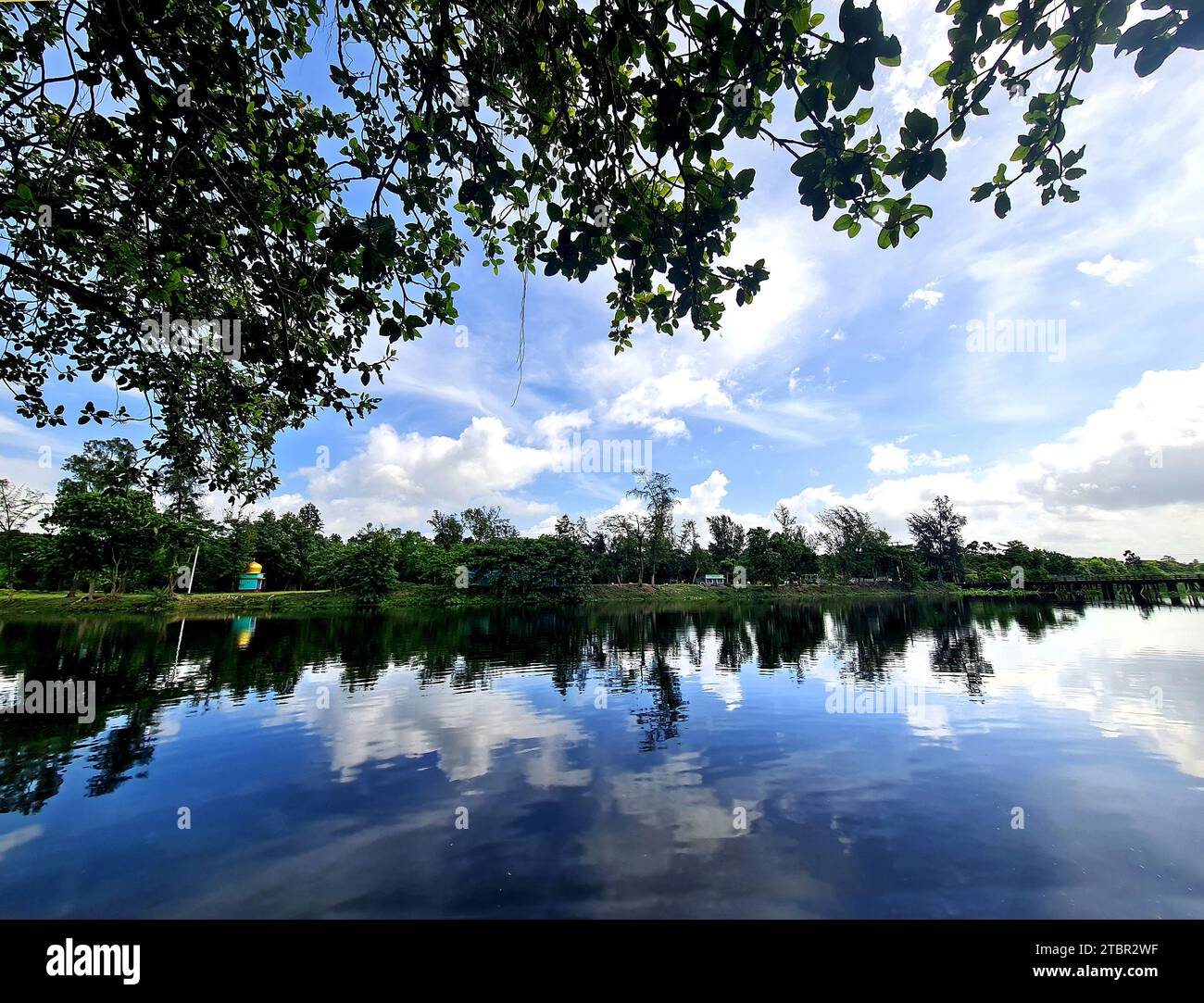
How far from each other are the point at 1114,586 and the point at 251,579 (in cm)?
14959

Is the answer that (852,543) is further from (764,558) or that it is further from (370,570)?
(370,570)

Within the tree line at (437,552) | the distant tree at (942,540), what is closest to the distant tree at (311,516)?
the tree line at (437,552)

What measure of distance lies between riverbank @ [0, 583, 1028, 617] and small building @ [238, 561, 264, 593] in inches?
183

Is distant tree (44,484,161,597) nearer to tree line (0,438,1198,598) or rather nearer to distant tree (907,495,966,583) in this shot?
tree line (0,438,1198,598)

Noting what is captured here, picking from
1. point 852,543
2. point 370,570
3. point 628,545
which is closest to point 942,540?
point 852,543

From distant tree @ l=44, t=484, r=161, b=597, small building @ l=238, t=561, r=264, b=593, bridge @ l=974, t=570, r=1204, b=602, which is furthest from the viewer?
bridge @ l=974, t=570, r=1204, b=602

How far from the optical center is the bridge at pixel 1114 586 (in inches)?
3175

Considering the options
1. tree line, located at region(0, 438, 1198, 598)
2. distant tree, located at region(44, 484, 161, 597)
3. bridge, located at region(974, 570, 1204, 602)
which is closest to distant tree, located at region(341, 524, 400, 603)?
tree line, located at region(0, 438, 1198, 598)

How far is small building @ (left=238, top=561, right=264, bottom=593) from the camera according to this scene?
6731 centimetres

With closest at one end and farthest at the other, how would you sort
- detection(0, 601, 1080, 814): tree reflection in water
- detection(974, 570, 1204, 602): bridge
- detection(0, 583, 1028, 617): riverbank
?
detection(0, 601, 1080, 814): tree reflection in water, detection(0, 583, 1028, 617): riverbank, detection(974, 570, 1204, 602): bridge

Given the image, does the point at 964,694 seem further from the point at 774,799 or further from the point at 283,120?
the point at 283,120

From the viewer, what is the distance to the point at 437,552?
78.4 m

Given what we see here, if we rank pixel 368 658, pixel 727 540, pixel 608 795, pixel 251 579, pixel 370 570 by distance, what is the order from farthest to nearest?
pixel 727 540 → pixel 251 579 → pixel 370 570 → pixel 368 658 → pixel 608 795
